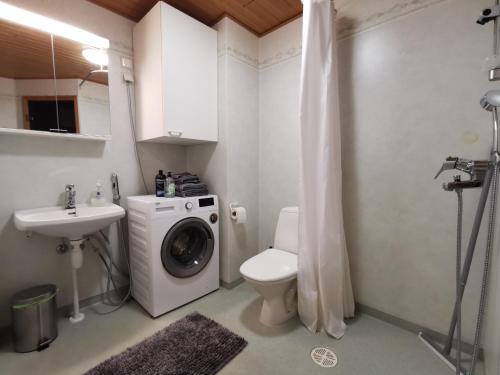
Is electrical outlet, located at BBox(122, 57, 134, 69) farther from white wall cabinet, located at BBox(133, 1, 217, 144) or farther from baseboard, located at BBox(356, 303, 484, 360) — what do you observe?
baseboard, located at BBox(356, 303, 484, 360)

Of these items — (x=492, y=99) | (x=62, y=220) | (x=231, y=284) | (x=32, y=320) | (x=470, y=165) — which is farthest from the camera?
(x=231, y=284)

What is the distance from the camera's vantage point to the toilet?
1.48 metres

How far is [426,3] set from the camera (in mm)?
1372

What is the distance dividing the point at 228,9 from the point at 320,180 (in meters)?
1.60

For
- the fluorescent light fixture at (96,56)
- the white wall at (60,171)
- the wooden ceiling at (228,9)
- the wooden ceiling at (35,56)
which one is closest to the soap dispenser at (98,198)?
the white wall at (60,171)

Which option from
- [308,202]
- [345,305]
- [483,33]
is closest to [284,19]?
[483,33]

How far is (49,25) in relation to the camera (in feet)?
5.13

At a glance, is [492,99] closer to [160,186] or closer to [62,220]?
[160,186]

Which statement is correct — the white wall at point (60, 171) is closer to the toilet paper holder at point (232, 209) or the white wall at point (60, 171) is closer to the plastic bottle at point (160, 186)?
the plastic bottle at point (160, 186)

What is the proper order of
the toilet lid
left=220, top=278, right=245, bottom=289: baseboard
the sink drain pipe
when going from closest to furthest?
the toilet lid
the sink drain pipe
left=220, top=278, right=245, bottom=289: baseboard

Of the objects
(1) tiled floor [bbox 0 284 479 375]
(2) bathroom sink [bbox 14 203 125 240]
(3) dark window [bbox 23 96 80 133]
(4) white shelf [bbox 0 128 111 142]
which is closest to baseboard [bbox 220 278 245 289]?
(1) tiled floor [bbox 0 284 479 375]

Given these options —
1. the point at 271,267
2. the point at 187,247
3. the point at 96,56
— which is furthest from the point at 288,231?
the point at 96,56

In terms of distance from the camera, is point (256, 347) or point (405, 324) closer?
point (256, 347)

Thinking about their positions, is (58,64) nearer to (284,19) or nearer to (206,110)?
(206,110)
